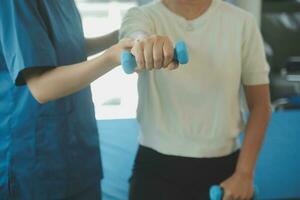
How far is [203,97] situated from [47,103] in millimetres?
411

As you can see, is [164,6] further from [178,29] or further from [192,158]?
[192,158]

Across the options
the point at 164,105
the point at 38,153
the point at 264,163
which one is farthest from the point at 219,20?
the point at 264,163

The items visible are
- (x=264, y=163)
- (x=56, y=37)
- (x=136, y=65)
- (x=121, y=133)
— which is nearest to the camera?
(x=136, y=65)

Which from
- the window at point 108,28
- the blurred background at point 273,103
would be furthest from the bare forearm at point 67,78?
the window at point 108,28

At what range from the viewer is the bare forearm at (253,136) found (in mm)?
1152

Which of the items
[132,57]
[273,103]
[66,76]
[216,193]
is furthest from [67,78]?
[273,103]

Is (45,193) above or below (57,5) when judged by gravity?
below

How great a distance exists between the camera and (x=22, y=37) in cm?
89

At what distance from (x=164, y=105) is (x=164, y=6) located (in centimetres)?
27

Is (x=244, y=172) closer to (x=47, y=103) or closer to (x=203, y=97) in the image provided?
(x=203, y=97)

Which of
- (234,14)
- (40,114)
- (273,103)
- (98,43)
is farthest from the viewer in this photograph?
(273,103)

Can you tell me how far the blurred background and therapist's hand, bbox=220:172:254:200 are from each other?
633 millimetres

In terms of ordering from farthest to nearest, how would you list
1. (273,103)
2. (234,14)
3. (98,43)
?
(273,103), (98,43), (234,14)

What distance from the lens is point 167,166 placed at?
116 centimetres
